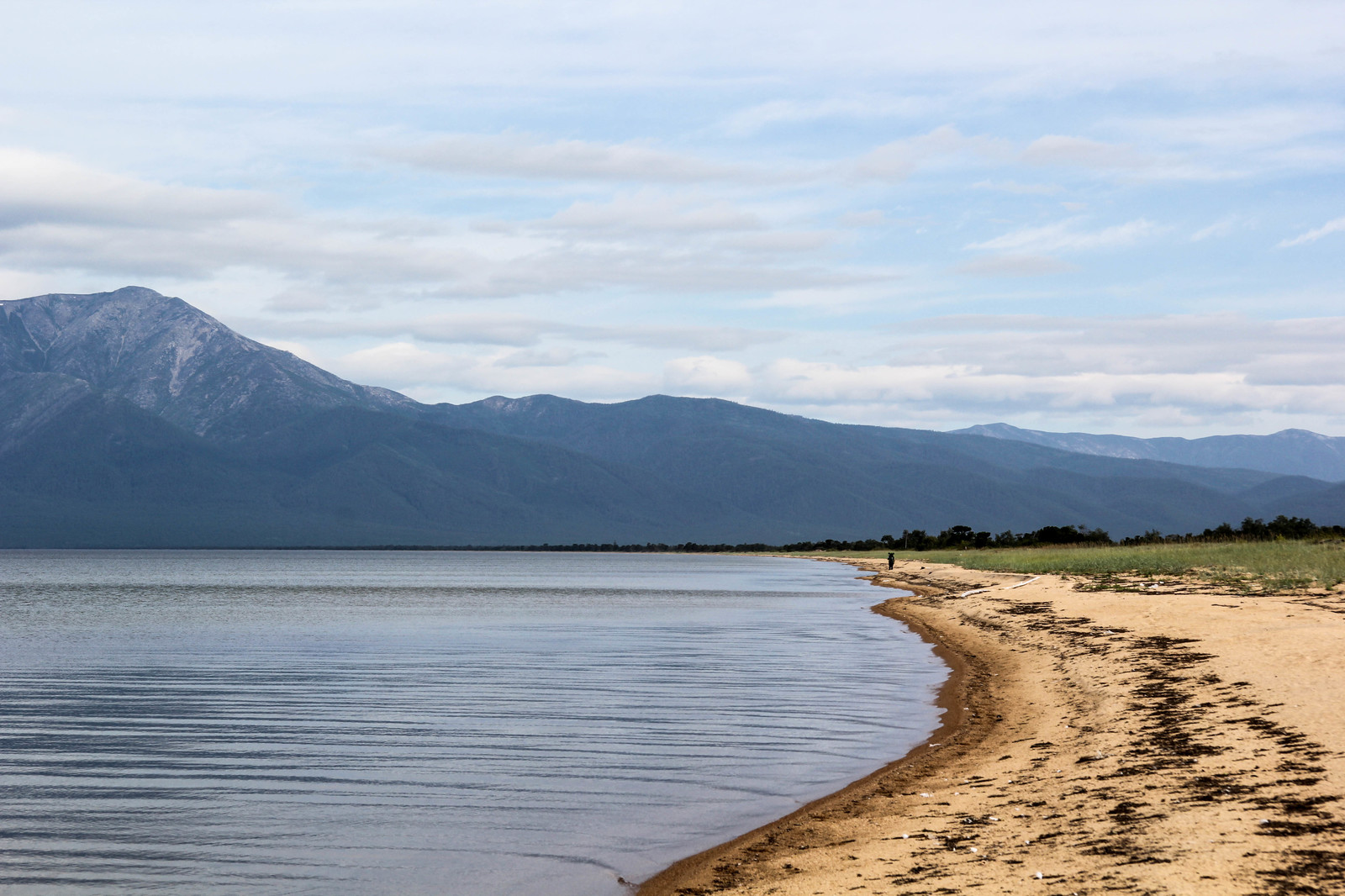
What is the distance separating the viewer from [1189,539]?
86.2 m

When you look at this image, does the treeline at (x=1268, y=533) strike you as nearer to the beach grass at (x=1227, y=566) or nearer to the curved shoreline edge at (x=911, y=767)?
the beach grass at (x=1227, y=566)

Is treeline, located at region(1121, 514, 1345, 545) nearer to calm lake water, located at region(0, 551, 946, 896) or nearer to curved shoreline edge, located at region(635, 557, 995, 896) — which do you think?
calm lake water, located at region(0, 551, 946, 896)

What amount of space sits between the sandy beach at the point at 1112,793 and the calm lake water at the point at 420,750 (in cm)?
134

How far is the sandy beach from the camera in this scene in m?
10.9

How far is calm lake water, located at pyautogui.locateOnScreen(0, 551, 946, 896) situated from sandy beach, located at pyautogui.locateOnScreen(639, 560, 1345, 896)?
1342 millimetres

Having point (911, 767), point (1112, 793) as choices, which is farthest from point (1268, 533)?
point (1112, 793)

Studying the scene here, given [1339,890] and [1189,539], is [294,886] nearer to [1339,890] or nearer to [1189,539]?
[1339,890]

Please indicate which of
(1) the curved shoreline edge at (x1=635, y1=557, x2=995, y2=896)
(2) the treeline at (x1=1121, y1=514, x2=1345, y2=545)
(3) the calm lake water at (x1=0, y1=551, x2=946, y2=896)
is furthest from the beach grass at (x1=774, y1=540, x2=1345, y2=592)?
(2) the treeline at (x1=1121, y1=514, x2=1345, y2=545)

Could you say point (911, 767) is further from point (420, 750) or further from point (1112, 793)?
point (420, 750)

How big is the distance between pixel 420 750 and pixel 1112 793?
12091 millimetres

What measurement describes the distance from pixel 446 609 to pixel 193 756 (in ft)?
151

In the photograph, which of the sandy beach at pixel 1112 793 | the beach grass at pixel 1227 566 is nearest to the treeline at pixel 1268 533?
the beach grass at pixel 1227 566

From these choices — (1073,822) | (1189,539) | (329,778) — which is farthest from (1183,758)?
(1189,539)

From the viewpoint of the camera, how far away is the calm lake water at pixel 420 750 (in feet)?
45.5
